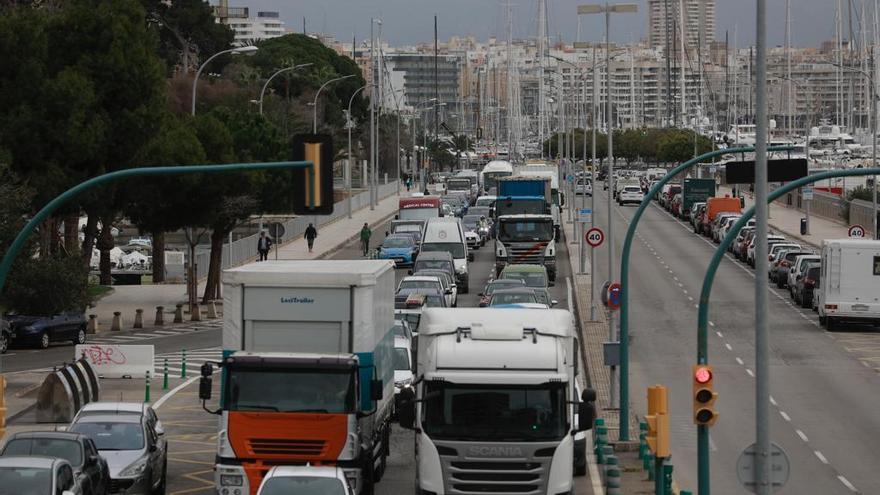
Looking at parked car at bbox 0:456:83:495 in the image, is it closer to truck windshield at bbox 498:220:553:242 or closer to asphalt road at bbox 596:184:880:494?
asphalt road at bbox 596:184:880:494

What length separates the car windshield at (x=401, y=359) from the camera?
3329 cm

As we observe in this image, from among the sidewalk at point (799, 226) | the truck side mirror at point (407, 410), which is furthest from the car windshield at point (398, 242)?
the truck side mirror at point (407, 410)

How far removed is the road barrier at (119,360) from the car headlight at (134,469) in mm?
14553

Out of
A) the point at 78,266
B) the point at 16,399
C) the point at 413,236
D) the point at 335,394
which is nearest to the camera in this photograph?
the point at 335,394

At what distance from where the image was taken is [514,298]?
147ft

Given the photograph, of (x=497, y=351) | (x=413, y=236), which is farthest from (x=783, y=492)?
(x=413, y=236)

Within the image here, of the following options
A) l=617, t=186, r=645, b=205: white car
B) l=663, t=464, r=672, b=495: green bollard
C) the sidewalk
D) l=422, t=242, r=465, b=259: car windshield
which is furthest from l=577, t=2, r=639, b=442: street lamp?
l=617, t=186, r=645, b=205: white car

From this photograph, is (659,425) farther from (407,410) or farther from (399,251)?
(399,251)

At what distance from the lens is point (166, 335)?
51344 millimetres

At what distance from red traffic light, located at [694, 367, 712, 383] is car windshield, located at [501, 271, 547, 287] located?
31189mm

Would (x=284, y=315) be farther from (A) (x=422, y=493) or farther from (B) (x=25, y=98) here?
(B) (x=25, y=98)

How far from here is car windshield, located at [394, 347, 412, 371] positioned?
33.3 m

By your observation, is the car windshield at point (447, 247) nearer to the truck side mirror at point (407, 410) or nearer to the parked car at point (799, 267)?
the parked car at point (799, 267)

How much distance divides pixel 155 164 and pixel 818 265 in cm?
2098
